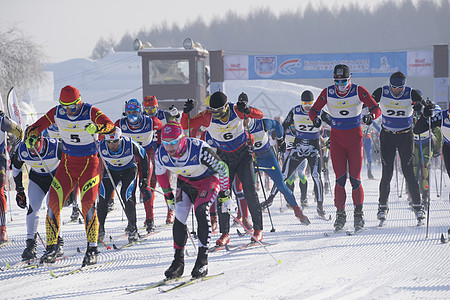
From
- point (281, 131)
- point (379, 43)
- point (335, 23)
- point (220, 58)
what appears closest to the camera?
point (281, 131)

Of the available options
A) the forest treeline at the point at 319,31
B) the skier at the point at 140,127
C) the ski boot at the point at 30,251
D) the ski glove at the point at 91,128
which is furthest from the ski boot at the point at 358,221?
the forest treeline at the point at 319,31

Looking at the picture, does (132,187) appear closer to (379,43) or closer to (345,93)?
(345,93)

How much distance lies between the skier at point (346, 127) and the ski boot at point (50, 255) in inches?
156

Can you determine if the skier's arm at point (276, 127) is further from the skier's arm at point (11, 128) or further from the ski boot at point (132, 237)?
the skier's arm at point (11, 128)

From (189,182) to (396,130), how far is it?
413cm

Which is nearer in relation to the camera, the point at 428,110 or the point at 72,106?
the point at 72,106

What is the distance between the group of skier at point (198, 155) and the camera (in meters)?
6.12

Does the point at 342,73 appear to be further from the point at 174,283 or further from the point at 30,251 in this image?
the point at 30,251

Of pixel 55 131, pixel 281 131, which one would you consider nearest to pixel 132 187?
pixel 281 131

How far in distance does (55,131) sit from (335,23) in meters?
97.5

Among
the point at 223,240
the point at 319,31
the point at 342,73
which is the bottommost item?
the point at 223,240

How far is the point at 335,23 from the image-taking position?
103m

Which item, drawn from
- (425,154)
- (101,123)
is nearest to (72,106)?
(101,123)

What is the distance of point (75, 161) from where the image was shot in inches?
276
